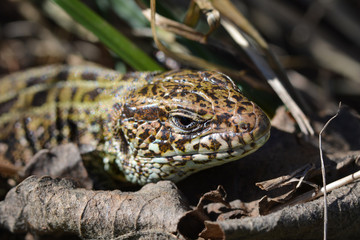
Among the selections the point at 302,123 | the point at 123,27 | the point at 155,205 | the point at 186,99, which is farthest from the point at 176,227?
the point at 123,27

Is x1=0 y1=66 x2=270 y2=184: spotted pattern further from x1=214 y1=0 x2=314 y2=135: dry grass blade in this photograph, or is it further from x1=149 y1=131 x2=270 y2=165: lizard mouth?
x1=214 y1=0 x2=314 y2=135: dry grass blade

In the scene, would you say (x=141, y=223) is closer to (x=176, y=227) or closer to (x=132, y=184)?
(x=176, y=227)

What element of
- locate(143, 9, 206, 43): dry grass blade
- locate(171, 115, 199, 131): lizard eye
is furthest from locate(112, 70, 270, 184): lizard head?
locate(143, 9, 206, 43): dry grass blade

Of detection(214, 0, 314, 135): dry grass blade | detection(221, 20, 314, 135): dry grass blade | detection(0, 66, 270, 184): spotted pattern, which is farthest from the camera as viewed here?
detection(214, 0, 314, 135): dry grass blade

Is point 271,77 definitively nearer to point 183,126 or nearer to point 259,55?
point 259,55

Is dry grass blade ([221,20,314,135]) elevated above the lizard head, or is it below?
above

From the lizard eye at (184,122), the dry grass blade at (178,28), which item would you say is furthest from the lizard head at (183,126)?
the dry grass blade at (178,28)

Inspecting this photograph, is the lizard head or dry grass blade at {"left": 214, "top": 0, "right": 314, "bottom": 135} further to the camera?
dry grass blade at {"left": 214, "top": 0, "right": 314, "bottom": 135}

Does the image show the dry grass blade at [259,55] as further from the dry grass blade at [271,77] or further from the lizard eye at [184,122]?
the lizard eye at [184,122]
